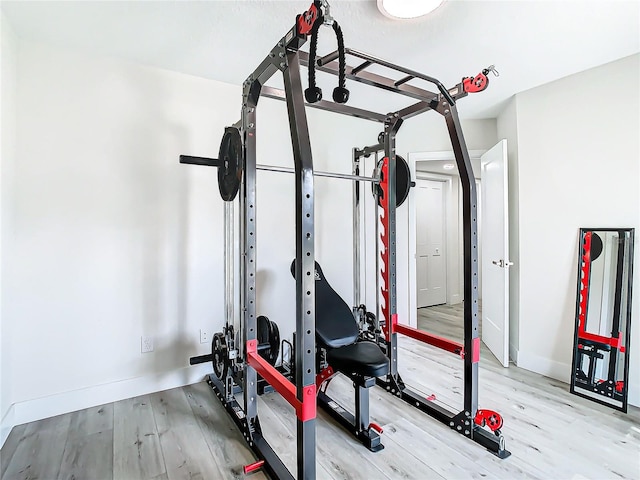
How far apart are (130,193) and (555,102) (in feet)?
11.1

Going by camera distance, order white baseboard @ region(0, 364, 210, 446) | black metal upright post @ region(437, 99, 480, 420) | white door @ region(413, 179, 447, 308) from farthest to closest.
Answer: white door @ region(413, 179, 447, 308) → white baseboard @ region(0, 364, 210, 446) → black metal upright post @ region(437, 99, 480, 420)

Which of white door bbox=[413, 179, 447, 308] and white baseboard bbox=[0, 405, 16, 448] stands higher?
white door bbox=[413, 179, 447, 308]

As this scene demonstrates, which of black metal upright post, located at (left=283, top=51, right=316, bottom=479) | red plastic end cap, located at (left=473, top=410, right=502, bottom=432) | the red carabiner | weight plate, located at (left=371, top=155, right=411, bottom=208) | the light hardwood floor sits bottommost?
the light hardwood floor

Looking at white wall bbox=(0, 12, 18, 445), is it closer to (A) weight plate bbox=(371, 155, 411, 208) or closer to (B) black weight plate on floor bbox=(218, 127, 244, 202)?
(B) black weight plate on floor bbox=(218, 127, 244, 202)

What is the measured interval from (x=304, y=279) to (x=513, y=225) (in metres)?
2.58

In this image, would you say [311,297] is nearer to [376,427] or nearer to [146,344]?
[376,427]

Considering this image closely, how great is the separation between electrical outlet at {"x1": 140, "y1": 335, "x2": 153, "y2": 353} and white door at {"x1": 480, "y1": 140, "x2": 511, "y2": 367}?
292cm

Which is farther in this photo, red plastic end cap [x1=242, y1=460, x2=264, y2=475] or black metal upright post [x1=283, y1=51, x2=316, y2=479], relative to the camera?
red plastic end cap [x1=242, y1=460, x2=264, y2=475]

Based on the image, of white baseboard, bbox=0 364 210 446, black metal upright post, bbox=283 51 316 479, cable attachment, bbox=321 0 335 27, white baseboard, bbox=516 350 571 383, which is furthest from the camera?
white baseboard, bbox=516 350 571 383

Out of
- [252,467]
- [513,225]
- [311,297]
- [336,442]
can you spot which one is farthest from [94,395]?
[513,225]

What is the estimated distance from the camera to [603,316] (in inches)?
97.0

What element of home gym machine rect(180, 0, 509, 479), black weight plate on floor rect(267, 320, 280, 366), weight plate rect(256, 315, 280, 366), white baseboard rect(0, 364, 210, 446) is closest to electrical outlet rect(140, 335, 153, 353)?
white baseboard rect(0, 364, 210, 446)

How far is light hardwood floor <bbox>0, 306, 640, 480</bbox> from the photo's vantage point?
168 centimetres

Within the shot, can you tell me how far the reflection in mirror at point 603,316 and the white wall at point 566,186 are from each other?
2.7 inches
